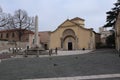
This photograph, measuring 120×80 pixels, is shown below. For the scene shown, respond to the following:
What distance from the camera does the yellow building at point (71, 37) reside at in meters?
76.9

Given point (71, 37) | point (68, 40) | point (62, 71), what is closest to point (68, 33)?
point (71, 37)

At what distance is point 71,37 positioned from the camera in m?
81.3

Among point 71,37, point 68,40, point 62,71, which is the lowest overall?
point 62,71

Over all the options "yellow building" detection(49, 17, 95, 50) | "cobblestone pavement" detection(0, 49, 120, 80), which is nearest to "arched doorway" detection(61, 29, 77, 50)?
"yellow building" detection(49, 17, 95, 50)

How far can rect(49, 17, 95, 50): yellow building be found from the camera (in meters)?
76.9

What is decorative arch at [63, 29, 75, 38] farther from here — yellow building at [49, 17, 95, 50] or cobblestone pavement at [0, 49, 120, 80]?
cobblestone pavement at [0, 49, 120, 80]

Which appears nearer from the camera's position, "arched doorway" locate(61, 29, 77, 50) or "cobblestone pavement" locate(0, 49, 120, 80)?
"cobblestone pavement" locate(0, 49, 120, 80)

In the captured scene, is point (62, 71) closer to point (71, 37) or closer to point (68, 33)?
point (71, 37)

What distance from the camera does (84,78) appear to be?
12.2 meters

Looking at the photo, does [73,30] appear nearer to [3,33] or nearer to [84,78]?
[3,33]

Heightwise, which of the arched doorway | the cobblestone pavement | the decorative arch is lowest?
the cobblestone pavement

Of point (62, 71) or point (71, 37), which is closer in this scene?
point (62, 71)

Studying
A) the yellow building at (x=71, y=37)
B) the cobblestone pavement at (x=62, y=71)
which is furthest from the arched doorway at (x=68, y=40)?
the cobblestone pavement at (x=62, y=71)

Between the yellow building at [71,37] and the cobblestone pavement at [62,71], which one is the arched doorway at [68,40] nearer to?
the yellow building at [71,37]
